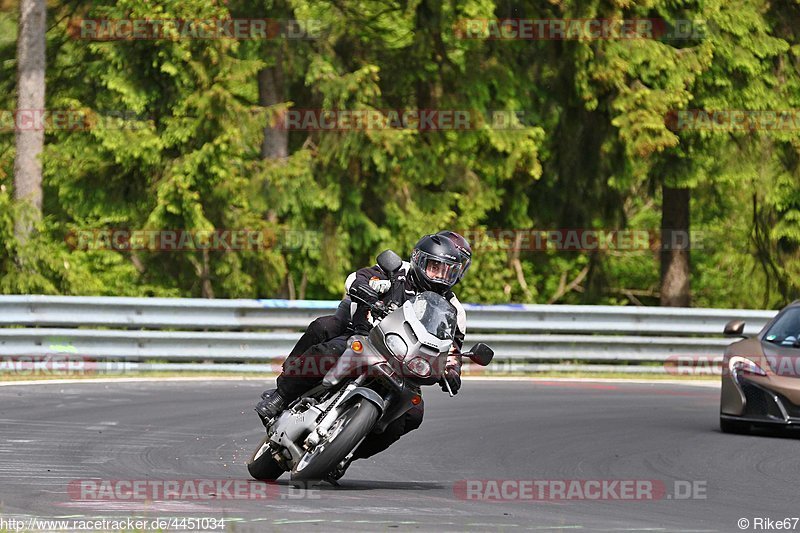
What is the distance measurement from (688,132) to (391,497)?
1755 cm

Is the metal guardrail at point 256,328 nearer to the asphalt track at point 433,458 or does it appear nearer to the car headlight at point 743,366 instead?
the asphalt track at point 433,458

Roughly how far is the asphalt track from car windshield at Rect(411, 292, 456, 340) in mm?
993

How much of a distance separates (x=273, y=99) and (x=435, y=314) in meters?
18.4


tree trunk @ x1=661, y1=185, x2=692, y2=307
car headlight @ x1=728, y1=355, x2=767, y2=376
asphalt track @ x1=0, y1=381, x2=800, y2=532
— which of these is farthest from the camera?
tree trunk @ x1=661, y1=185, x2=692, y2=307

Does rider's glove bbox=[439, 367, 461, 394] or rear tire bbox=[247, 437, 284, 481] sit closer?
rider's glove bbox=[439, 367, 461, 394]

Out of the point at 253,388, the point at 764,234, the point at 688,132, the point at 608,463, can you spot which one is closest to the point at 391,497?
the point at 608,463

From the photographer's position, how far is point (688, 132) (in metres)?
25.4

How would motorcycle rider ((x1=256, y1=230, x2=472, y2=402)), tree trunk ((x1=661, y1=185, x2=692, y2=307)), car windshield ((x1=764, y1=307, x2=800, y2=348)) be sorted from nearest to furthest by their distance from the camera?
motorcycle rider ((x1=256, y1=230, x2=472, y2=402)), car windshield ((x1=764, y1=307, x2=800, y2=348)), tree trunk ((x1=661, y1=185, x2=692, y2=307))

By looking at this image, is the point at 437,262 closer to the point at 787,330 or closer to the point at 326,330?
the point at 326,330

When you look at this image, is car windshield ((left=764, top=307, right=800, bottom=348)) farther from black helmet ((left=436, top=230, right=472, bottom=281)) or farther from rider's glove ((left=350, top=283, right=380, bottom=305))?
rider's glove ((left=350, top=283, right=380, bottom=305))

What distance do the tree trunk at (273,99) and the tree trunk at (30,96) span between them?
3846mm

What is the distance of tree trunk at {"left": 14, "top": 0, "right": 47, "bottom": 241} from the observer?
23328mm

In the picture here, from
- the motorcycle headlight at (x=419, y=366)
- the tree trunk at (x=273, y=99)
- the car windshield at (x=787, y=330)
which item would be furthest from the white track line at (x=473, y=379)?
the motorcycle headlight at (x=419, y=366)

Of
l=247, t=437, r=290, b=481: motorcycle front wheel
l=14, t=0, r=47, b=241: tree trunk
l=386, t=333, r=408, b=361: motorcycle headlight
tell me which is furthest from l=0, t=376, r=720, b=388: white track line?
l=386, t=333, r=408, b=361: motorcycle headlight
